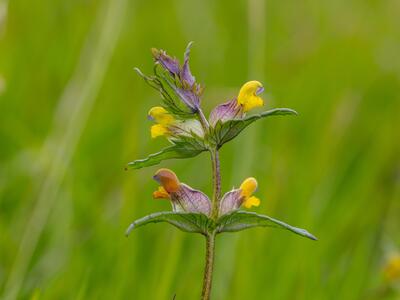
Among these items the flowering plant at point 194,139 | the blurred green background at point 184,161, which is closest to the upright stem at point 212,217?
the flowering plant at point 194,139

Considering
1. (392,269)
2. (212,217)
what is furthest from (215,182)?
(392,269)

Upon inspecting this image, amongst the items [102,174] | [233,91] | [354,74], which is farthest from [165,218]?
[354,74]

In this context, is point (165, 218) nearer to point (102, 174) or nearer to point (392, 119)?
point (102, 174)

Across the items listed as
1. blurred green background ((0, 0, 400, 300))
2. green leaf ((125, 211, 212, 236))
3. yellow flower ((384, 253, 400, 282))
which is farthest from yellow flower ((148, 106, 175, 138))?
yellow flower ((384, 253, 400, 282))

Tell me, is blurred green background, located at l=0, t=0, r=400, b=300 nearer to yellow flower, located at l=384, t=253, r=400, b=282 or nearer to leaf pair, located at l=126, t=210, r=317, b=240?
yellow flower, located at l=384, t=253, r=400, b=282

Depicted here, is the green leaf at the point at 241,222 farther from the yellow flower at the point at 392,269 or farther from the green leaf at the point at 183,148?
the yellow flower at the point at 392,269

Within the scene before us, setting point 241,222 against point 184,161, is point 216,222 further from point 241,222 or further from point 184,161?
point 184,161
